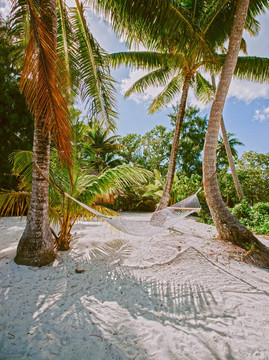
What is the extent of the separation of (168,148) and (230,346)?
12.4m

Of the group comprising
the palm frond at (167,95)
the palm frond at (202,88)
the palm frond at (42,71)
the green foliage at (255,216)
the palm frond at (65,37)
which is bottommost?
the green foliage at (255,216)

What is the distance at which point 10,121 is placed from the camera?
5621mm

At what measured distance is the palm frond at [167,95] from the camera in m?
5.72

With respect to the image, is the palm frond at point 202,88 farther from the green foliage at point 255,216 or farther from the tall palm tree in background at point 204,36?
the green foliage at point 255,216

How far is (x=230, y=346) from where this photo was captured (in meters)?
1.19

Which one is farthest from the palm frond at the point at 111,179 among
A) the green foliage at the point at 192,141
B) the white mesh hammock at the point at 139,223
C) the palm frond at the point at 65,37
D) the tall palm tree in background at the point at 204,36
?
the green foliage at the point at 192,141

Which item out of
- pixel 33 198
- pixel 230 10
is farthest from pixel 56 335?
pixel 230 10

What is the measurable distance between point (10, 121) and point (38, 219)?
5.02 m

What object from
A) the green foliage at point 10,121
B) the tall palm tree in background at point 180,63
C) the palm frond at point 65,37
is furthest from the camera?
the green foliage at point 10,121

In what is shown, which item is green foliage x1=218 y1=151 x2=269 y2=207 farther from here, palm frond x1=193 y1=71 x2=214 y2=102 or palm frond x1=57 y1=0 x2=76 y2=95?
palm frond x1=57 y1=0 x2=76 y2=95

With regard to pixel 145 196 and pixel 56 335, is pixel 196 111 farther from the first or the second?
pixel 56 335

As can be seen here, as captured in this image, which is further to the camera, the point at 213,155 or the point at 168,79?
the point at 168,79

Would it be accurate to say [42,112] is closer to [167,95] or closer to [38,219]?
[38,219]

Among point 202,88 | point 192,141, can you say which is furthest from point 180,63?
point 192,141
